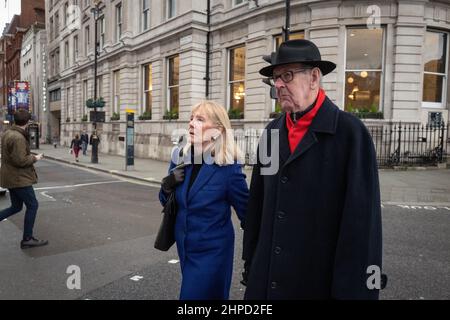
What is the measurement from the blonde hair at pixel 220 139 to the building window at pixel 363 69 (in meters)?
13.9

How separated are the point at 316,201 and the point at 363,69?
15.4 metres

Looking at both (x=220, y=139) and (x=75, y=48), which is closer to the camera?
(x=220, y=139)

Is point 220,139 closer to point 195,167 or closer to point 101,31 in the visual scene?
point 195,167

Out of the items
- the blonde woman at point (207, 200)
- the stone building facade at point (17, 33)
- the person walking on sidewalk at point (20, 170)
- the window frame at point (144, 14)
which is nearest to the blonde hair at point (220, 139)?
the blonde woman at point (207, 200)

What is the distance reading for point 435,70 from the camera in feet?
53.9

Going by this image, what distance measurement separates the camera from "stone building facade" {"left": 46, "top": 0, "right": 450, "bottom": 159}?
1516 centimetres

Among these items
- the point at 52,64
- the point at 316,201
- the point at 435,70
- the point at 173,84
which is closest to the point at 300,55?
the point at 316,201

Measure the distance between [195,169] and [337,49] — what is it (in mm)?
14242

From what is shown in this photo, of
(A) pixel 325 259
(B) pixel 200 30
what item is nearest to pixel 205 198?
(A) pixel 325 259

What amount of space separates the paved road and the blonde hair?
1758mm

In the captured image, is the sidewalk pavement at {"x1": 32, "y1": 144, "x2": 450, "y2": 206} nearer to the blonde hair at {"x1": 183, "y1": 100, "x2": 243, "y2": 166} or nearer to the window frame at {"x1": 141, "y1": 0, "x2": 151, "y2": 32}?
the blonde hair at {"x1": 183, "y1": 100, "x2": 243, "y2": 166}

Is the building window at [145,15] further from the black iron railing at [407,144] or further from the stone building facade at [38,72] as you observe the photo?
the stone building facade at [38,72]

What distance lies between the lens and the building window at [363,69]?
51.2 feet
